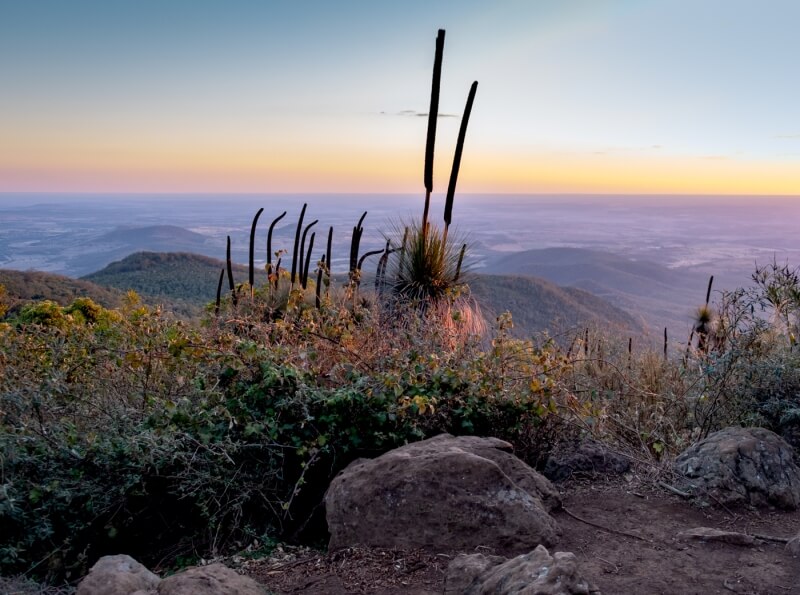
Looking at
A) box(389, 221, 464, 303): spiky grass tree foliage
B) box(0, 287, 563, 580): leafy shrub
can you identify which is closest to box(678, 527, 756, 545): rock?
box(0, 287, 563, 580): leafy shrub

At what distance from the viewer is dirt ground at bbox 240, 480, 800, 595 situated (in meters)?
3.23

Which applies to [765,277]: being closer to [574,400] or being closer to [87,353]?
[574,400]

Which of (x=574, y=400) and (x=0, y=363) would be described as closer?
(x=574, y=400)

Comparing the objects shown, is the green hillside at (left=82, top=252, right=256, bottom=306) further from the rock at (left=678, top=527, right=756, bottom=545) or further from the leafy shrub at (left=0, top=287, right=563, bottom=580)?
the rock at (left=678, top=527, right=756, bottom=545)

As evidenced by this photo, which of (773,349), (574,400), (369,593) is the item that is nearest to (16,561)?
(369,593)

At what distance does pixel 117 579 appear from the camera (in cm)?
312

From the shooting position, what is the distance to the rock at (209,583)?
2992 mm

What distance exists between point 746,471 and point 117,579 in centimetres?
373

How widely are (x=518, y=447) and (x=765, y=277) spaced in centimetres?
282

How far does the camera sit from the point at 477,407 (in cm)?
517

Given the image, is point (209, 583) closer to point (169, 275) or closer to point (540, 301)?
point (540, 301)

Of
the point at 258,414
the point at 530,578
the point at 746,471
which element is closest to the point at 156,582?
the point at 258,414

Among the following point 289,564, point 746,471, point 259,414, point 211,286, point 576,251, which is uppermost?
point 259,414

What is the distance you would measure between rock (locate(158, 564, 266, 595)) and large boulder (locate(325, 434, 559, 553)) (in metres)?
0.78
